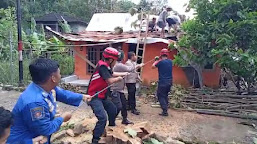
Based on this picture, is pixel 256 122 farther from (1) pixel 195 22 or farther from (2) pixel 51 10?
(2) pixel 51 10

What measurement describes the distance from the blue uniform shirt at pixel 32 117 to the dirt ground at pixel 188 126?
103 inches

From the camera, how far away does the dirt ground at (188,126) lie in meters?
5.66

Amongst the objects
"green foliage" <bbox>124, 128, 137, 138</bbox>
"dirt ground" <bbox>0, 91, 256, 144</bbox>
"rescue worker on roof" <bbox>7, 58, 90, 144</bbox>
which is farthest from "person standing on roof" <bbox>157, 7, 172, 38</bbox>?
"rescue worker on roof" <bbox>7, 58, 90, 144</bbox>

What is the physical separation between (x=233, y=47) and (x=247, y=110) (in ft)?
6.02

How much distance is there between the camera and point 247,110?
7301 millimetres

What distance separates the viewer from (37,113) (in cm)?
215

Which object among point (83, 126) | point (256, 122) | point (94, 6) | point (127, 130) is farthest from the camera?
point (94, 6)

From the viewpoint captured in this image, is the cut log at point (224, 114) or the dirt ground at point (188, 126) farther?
the cut log at point (224, 114)

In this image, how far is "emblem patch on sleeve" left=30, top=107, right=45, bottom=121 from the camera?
7.00 feet

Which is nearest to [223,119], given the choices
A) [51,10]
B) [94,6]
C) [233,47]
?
[233,47]

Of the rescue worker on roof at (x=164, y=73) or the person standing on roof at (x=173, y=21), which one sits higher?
the person standing on roof at (x=173, y=21)

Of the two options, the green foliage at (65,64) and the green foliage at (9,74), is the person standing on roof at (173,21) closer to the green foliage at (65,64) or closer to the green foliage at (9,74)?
the green foliage at (65,64)

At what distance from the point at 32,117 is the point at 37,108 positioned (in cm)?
8

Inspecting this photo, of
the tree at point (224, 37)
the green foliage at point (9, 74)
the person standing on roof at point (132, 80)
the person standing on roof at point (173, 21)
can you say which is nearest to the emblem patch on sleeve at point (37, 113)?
the person standing on roof at point (132, 80)
